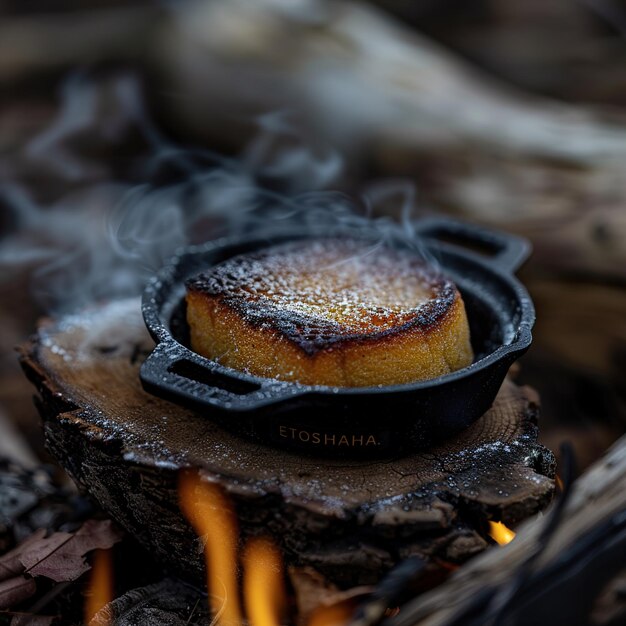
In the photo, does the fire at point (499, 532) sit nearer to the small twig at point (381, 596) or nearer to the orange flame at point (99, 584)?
the small twig at point (381, 596)

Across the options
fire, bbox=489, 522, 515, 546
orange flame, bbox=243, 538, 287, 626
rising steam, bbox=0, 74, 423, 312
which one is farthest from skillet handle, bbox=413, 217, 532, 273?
orange flame, bbox=243, 538, 287, 626

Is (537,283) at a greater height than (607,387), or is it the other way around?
(537,283)

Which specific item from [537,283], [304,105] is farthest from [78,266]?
[537,283]

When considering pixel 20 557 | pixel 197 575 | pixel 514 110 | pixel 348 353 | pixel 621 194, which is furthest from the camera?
pixel 514 110

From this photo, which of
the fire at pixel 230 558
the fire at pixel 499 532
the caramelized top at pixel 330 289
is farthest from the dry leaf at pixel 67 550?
the fire at pixel 499 532

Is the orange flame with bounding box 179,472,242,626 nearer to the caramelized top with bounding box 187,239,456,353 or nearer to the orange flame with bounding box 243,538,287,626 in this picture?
the orange flame with bounding box 243,538,287,626

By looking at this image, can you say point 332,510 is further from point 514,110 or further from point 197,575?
point 514,110
